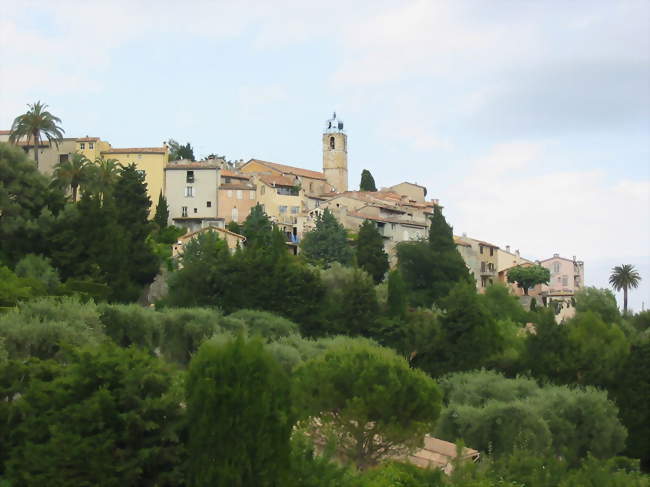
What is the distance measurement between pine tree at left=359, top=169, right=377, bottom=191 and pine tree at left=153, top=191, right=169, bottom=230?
116ft

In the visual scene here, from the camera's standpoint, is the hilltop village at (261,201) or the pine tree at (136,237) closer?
the pine tree at (136,237)

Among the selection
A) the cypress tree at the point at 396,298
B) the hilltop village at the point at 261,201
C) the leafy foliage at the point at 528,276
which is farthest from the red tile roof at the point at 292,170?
the cypress tree at the point at 396,298

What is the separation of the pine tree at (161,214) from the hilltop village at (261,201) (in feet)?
7.74

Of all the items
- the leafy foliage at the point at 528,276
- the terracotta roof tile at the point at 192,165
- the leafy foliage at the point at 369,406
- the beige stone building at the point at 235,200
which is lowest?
the leafy foliage at the point at 369,406

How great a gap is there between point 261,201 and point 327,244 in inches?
601

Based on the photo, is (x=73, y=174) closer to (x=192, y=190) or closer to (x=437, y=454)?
(x=192, y=190)

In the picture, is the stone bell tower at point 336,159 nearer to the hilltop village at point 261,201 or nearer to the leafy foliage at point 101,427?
the hilltop village at point 261,201

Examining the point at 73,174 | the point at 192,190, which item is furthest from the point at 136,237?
the point at 192,190

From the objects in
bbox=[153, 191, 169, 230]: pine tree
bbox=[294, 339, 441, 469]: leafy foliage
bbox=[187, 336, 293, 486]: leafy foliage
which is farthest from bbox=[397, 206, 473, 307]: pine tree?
bbox=[187, 336, 293, 486]: leafy foliage

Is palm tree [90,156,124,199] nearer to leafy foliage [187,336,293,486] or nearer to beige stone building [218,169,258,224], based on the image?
beige stone building [218,169,258,224]

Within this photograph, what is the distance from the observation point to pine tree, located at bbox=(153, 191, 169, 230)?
86125 mm

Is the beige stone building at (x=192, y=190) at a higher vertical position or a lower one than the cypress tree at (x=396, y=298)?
higher

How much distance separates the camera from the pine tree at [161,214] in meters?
86.1

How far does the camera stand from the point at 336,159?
12562 centimetres
